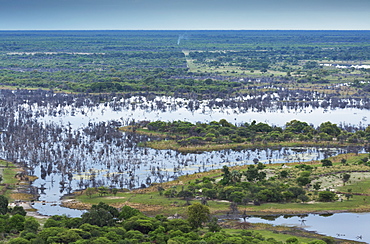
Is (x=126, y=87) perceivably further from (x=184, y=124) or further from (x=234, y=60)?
(x=234, y=60)

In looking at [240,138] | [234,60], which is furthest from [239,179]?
[234,60]

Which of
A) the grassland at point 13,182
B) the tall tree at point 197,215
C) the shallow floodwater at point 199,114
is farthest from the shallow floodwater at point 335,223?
the shallow floodwater at point 199,114

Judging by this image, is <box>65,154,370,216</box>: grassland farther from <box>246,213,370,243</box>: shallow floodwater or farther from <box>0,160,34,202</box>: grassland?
<box>0,160,34,202</box>: grassland

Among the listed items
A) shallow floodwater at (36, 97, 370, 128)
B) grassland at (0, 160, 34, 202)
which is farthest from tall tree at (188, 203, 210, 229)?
shallow floodwater at (36, 97, 370, 128)

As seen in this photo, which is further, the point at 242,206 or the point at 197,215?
the point at 242,206

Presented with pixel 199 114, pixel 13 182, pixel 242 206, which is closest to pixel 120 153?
pixel 13 182

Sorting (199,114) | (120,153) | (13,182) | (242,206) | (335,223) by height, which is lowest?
(335,223)

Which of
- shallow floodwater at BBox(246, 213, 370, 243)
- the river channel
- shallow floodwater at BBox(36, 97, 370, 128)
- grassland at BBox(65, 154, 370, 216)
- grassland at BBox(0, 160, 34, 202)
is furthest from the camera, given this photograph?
shallow floodwater at BBox(36, 97, 370, 128)

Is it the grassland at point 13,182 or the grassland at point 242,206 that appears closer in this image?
the grassland at point 242,206

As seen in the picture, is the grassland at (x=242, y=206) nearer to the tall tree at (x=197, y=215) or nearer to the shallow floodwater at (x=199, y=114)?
the tall tree at (x=197, y=215)

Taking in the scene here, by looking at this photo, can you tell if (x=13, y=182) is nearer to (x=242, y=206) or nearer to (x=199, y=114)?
(x=242, y=206)
